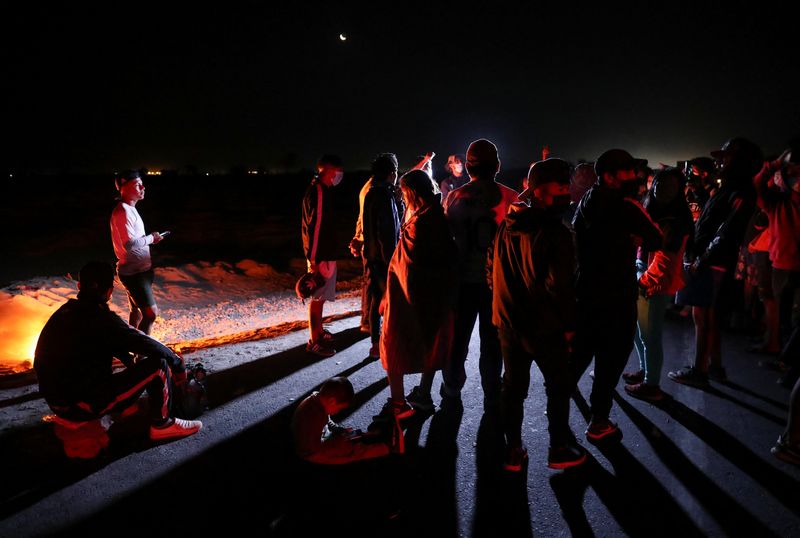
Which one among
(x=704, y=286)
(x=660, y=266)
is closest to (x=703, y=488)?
(x=660, y=266)

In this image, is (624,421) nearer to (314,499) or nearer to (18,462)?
(314,499)

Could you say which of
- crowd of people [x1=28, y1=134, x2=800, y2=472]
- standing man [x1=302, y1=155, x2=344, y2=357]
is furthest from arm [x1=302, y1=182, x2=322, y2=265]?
crowd of people [x1=28, y1=134, x2=800, y2=472]

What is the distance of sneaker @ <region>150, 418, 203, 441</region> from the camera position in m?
3.45

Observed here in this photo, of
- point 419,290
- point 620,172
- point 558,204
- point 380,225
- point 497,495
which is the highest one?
point 620,172

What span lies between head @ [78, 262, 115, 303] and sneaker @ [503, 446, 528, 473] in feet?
9.52

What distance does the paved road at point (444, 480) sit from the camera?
2682mm

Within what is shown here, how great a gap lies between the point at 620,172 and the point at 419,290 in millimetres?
1569

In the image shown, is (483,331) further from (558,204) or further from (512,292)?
(558,204)

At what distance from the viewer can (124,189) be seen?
183 inches

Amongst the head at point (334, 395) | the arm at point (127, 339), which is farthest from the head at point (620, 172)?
the arm at point (127, 339)

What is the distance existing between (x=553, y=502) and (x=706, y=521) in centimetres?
86

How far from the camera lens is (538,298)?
276 centimetres

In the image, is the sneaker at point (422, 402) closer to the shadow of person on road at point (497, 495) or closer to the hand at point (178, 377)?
the shadow of person on road at point (497, 495)

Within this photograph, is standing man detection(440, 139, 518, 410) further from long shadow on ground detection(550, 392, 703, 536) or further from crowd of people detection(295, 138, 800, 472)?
long shadow on ground detection(550, 392, 703, 536)
